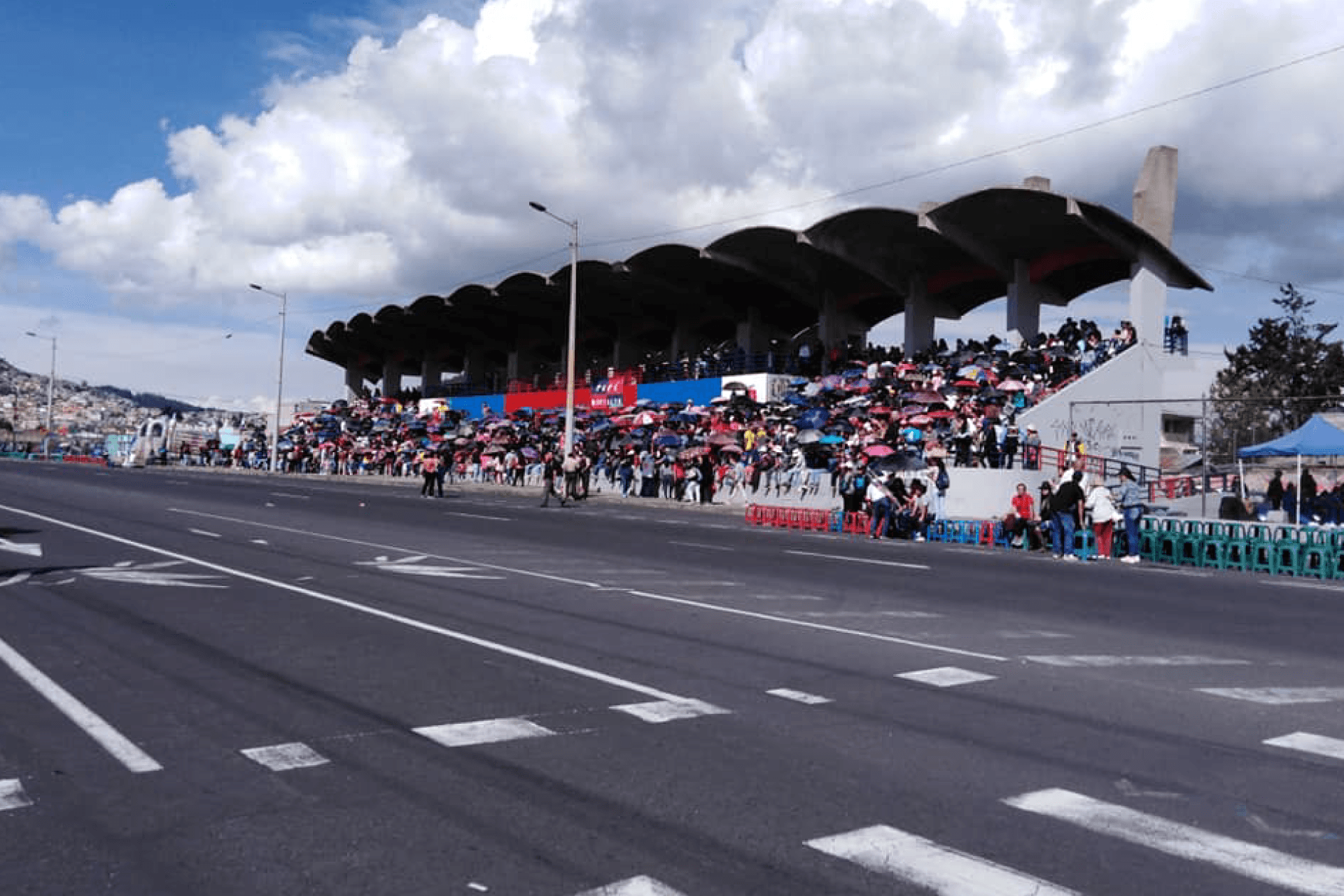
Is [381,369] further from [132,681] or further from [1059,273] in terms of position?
[132,681]

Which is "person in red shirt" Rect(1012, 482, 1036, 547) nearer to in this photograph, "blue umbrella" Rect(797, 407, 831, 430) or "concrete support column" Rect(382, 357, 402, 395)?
"blue umbrella" Rect(797, 407, 831, 430)

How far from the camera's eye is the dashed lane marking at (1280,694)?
7.31m

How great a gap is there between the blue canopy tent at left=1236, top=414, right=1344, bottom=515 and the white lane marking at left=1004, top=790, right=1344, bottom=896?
59.8ft

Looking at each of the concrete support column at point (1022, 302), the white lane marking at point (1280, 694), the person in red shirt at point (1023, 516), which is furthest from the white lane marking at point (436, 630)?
the concrete support column at point (1022, 302)

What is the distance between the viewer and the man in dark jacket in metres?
19.3

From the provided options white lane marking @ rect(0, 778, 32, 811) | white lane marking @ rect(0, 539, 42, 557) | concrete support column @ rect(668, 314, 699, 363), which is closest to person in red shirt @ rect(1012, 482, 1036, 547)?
white lane marking @ rect(0, 539, 42, 557)

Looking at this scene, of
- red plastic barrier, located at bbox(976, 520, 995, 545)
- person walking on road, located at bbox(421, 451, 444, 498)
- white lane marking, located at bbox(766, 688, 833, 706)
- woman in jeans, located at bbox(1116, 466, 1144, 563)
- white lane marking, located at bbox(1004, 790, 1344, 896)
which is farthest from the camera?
person walking on road, located at bbox(421, 451, 444, 498)

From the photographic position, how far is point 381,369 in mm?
89562

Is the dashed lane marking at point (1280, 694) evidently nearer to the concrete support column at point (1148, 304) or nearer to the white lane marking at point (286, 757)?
the white lane marking at point (286, 757)

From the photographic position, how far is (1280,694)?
7516 mm

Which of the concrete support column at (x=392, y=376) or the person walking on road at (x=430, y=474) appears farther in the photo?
the concrete support column at (x=392, y=376)

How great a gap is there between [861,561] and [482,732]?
12.0 meters

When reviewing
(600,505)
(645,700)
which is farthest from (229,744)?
(600,505)

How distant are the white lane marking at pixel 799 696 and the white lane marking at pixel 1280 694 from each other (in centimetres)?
273
